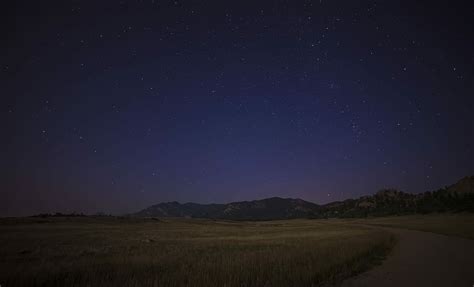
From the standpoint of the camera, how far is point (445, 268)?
1142 centimetres

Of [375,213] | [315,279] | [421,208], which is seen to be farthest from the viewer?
[375,213]

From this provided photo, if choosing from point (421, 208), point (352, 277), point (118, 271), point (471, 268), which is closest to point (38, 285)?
point (118, 271)

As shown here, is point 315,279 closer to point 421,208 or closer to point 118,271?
point 118,271

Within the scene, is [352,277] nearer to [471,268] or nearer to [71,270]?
[471,268]

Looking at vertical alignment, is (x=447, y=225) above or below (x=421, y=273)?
below

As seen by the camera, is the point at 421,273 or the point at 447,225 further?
the point at 447,225

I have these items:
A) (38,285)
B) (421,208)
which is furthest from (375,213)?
(38,285)

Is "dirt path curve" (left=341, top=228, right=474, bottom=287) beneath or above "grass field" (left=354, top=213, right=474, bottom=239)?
above

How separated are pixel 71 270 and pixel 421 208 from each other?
13026 cm

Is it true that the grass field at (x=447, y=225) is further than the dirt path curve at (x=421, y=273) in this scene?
Yes

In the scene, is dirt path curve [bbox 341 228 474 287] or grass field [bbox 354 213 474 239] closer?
dirt path curve [bbox 341 228 474 287]

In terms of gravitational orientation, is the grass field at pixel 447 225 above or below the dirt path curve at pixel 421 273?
below

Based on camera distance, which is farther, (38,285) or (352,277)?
(352,277)

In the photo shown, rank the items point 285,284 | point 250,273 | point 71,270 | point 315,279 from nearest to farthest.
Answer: point 285,284, point 315,279, point 250,273, point 71,270
